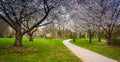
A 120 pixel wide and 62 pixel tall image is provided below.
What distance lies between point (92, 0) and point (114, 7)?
15.0 ft

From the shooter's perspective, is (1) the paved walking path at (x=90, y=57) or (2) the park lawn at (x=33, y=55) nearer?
(2) the park lawn at (x=33, y=55)

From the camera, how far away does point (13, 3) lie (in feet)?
61.1

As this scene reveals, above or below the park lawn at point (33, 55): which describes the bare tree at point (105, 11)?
above

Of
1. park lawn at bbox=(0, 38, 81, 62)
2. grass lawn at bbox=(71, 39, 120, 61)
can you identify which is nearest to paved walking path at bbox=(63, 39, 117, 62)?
park lawn at bbox=(0, 38, 81, 62)

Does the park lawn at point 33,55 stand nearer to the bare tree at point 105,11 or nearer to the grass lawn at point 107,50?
the grass lawn at point 107,50

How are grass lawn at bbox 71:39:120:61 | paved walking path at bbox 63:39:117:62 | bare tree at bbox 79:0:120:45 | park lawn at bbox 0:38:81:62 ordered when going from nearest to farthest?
park lawn at bbox 0:38:81:62 < paved walking path at bbox 63:39:117:62 < grass lawn at bbox 71:39:120:61 < bare tree at bbox 79:0:120:45

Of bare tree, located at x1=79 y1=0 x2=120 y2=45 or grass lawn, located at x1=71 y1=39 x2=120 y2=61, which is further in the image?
bare tree, located at x1=79 y1=0 x2=120 y2=45

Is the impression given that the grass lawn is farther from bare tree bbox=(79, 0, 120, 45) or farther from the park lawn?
bare tree bbox=(79, 0, 120, 45)

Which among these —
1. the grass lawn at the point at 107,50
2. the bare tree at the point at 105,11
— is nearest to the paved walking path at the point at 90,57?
the grass lawn at the point at 107,50

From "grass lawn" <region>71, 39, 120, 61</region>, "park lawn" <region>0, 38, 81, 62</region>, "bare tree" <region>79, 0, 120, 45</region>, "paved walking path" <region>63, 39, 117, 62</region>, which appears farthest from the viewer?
"bare tree" <region>79, 0, 120, 45</region>

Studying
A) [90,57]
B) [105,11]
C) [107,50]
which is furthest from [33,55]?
[105,11]

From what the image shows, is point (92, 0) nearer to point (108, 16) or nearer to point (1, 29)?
point (108, 16)

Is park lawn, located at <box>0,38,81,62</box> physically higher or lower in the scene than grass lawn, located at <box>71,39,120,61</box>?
higher

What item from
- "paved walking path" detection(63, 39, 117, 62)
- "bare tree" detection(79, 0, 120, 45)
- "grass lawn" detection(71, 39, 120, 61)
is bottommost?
"grass lawn" detection(71, 39, 120, 61)
